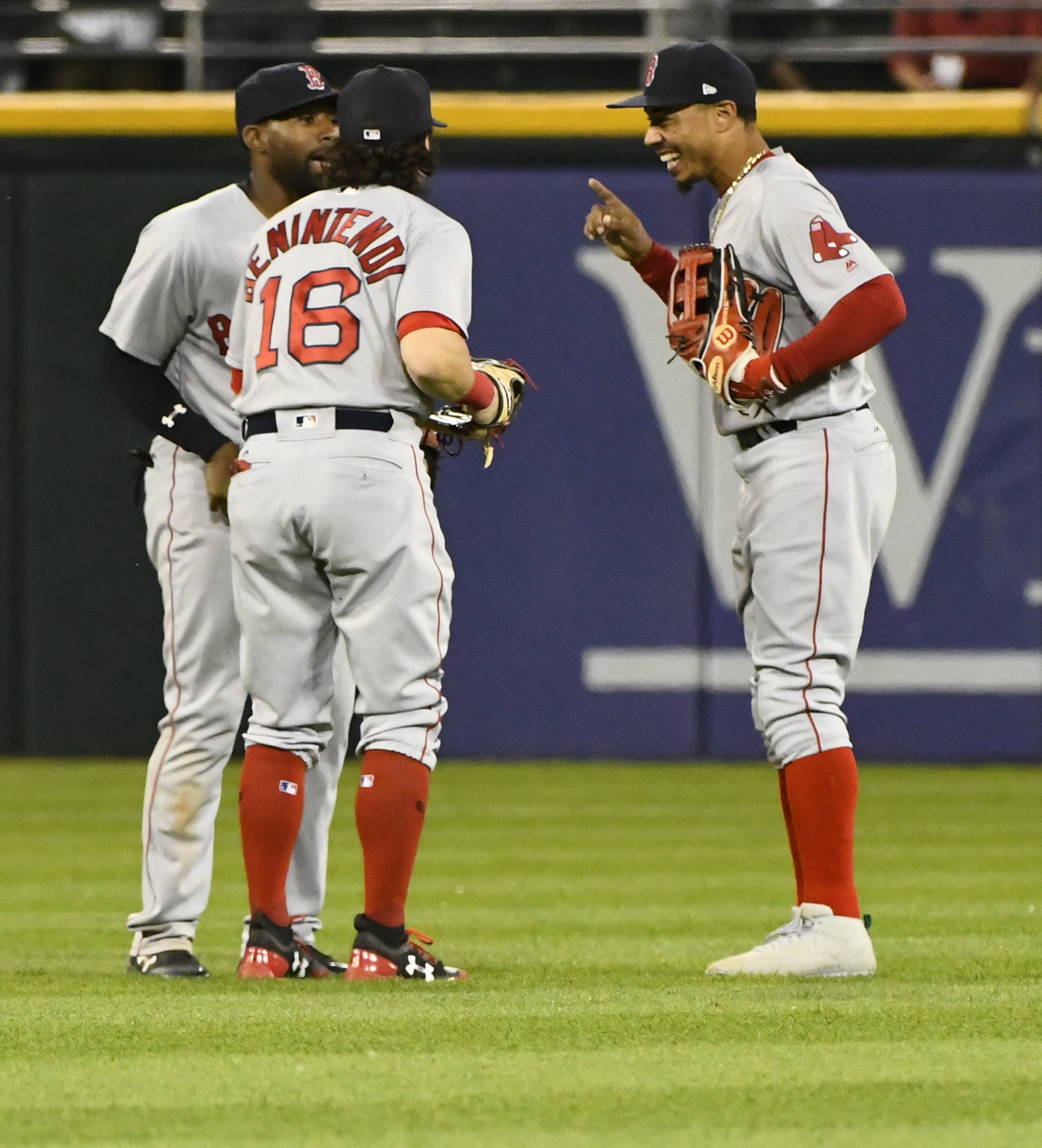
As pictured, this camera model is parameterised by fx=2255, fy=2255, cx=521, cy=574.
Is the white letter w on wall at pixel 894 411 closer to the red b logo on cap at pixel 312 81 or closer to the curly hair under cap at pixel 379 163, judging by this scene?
the red b logo on cap at pixel 312 81

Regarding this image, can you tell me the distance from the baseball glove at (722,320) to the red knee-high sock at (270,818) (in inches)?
44.6

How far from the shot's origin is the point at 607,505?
10164 mm

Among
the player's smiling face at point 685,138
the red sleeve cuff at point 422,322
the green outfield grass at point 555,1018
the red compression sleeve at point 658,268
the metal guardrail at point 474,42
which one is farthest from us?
the metal guardrail at point 474,42

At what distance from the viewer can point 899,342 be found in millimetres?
10164

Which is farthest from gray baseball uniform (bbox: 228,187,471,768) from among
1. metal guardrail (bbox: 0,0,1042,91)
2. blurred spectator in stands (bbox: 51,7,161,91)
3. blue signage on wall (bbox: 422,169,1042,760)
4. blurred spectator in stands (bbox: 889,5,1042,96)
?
blurred spectator in stands (bbox: 889,5,1042,96)

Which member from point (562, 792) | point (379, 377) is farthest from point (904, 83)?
point (379, 377)

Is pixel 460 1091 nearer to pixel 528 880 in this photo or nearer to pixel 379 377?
pixel 379 377

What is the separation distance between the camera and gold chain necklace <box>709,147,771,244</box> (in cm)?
465

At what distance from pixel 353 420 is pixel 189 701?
0.78 m

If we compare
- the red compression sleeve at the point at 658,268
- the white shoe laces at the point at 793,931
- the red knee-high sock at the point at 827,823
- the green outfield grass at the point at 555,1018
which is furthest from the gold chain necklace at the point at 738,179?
the green outfield grass at the point at 555,1018

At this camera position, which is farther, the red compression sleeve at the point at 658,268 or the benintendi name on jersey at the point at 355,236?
the red compression sleeve at the point at 658,268

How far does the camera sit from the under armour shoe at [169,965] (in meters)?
4.51

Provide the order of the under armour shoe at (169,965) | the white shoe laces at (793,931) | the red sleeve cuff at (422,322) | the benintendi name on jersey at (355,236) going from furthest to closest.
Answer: the under armour shoe at (169,965)
the white shoe laces at (793,931)
the benintendi name on jersey at (355,236)
the red sleeve cuff at (422,322)

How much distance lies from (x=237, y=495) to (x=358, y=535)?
27cm
